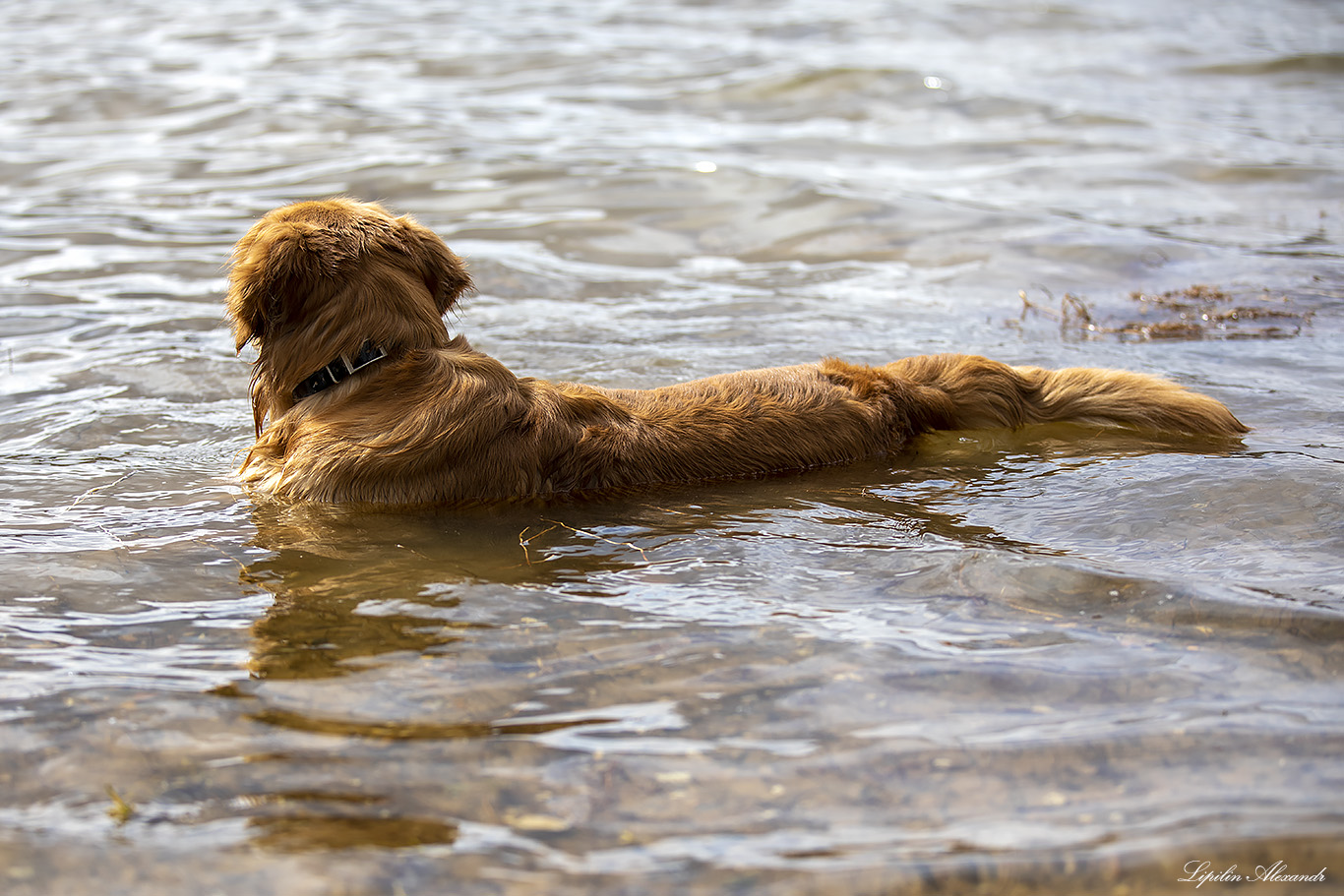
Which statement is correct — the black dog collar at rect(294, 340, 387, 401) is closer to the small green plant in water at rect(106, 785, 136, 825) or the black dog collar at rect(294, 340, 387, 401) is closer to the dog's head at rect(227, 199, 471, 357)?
the dog's head at rect(227, 199, 471, 357)

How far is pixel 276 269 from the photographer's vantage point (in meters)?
4.61

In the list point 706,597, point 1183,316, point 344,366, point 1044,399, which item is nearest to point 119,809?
point 706,597

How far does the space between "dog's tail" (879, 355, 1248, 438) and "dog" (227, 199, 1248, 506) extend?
46 millimetres

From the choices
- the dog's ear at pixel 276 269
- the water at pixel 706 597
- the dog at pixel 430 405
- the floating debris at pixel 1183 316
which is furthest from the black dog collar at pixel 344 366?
the floating debris at pixel 1183 316

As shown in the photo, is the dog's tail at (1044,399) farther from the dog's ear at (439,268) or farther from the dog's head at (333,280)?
the dog's head at (333,280)

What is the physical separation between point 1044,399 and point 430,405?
105 inches

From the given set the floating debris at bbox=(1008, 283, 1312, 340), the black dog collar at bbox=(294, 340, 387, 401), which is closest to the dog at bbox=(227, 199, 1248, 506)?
the black dog collar at bbox=(294, 340, 387, 401)

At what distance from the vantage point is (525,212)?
10258 millimetres

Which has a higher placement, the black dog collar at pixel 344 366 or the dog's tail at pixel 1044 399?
the black dog collar at pixel 344 366

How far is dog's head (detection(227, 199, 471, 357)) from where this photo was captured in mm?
4645

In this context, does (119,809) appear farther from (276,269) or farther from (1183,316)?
(1183,316)

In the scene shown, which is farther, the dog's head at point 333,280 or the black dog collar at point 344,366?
the black dog collar at point 344,366

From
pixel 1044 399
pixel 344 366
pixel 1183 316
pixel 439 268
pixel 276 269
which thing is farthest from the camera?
pixel 1183 316

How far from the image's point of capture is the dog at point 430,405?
470 centimetres
